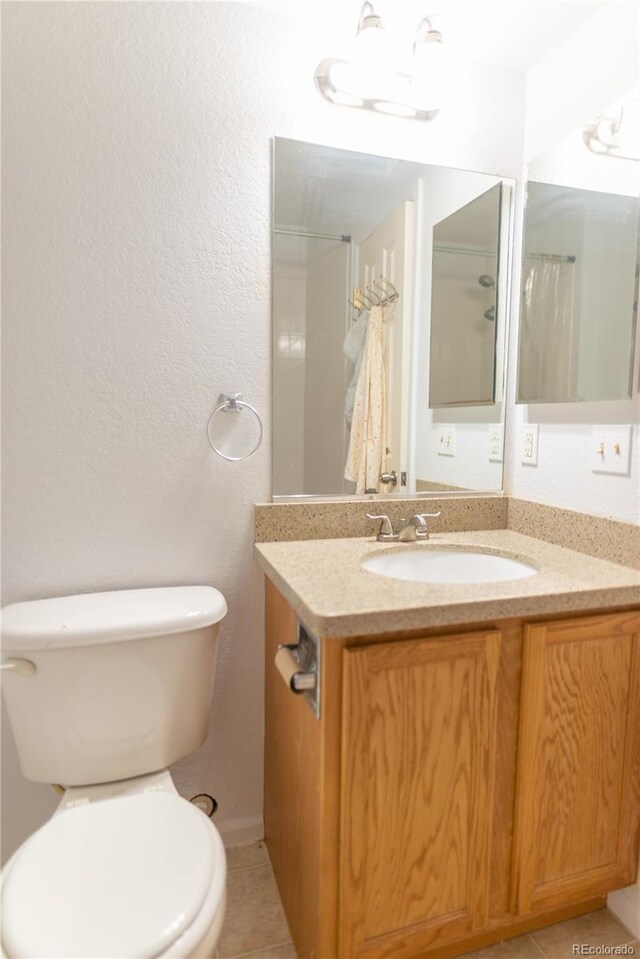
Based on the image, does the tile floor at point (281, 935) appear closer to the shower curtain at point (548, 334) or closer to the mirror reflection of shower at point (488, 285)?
the shower curtain at point (548, 334)

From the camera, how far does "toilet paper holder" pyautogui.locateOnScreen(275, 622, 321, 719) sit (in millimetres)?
990

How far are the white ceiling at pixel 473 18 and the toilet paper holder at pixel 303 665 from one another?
4.60 ft

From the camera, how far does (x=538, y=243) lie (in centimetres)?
150

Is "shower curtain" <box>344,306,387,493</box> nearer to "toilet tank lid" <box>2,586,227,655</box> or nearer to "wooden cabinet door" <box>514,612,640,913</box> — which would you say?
"toilet tank lid" <box>2,586,227,655</box>

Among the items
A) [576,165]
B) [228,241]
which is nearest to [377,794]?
Result: [228,241]

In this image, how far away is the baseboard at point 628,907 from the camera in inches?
49.5

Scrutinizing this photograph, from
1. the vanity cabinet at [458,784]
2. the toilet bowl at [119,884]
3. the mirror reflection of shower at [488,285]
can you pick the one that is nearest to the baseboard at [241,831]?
the vanity cabinet at [458,784]

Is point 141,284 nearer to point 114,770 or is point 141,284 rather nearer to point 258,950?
point 114,770

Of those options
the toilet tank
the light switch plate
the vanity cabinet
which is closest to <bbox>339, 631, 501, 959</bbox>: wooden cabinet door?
the vanity cabinet

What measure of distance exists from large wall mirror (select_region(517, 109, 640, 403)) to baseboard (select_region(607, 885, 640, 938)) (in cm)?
114

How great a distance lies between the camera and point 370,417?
4.94ft

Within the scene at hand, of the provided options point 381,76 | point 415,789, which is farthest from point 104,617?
point 381,76

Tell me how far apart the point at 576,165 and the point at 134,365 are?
1190 mm

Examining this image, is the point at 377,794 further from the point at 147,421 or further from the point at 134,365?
the point at 134,365
